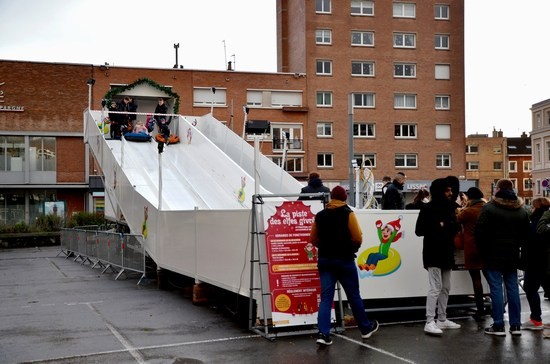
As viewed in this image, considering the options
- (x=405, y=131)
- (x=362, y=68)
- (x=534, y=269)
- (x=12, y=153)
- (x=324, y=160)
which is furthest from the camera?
(x=405, y=131)

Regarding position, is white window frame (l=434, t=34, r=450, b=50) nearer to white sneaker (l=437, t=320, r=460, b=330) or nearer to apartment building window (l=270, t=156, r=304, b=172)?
apartment building window (l=270, t=156, r=304, b=172)

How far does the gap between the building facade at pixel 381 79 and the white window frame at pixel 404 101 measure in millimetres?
87

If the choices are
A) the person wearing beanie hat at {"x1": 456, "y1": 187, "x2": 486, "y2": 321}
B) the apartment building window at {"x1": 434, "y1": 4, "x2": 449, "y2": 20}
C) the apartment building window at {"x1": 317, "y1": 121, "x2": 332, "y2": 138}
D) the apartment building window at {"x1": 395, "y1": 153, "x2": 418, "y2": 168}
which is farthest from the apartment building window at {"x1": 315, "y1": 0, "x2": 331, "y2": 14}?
the person wearing beanie hat at {"x1": 456, "y1": 187, "x2": 486, "y2": 321}

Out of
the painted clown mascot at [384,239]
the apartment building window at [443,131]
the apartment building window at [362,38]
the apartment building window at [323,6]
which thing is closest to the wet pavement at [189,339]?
the painted clown mascot at [384,239]

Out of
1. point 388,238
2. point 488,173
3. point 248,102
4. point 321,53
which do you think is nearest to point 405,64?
point 321,53

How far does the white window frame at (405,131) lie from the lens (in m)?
59.0

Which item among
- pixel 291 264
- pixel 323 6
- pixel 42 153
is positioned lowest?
pixel 291 264

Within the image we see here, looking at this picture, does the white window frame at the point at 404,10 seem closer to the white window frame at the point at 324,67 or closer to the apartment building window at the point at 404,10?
the apartment building window at the point at 404,10

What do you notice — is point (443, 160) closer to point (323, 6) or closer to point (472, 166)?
point (323, 6)

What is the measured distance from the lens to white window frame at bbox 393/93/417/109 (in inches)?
2327

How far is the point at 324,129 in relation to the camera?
56.9 meters

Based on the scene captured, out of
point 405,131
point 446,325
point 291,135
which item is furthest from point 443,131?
point 446,325

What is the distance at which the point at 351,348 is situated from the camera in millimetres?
8117

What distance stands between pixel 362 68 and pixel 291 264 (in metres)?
50.9
